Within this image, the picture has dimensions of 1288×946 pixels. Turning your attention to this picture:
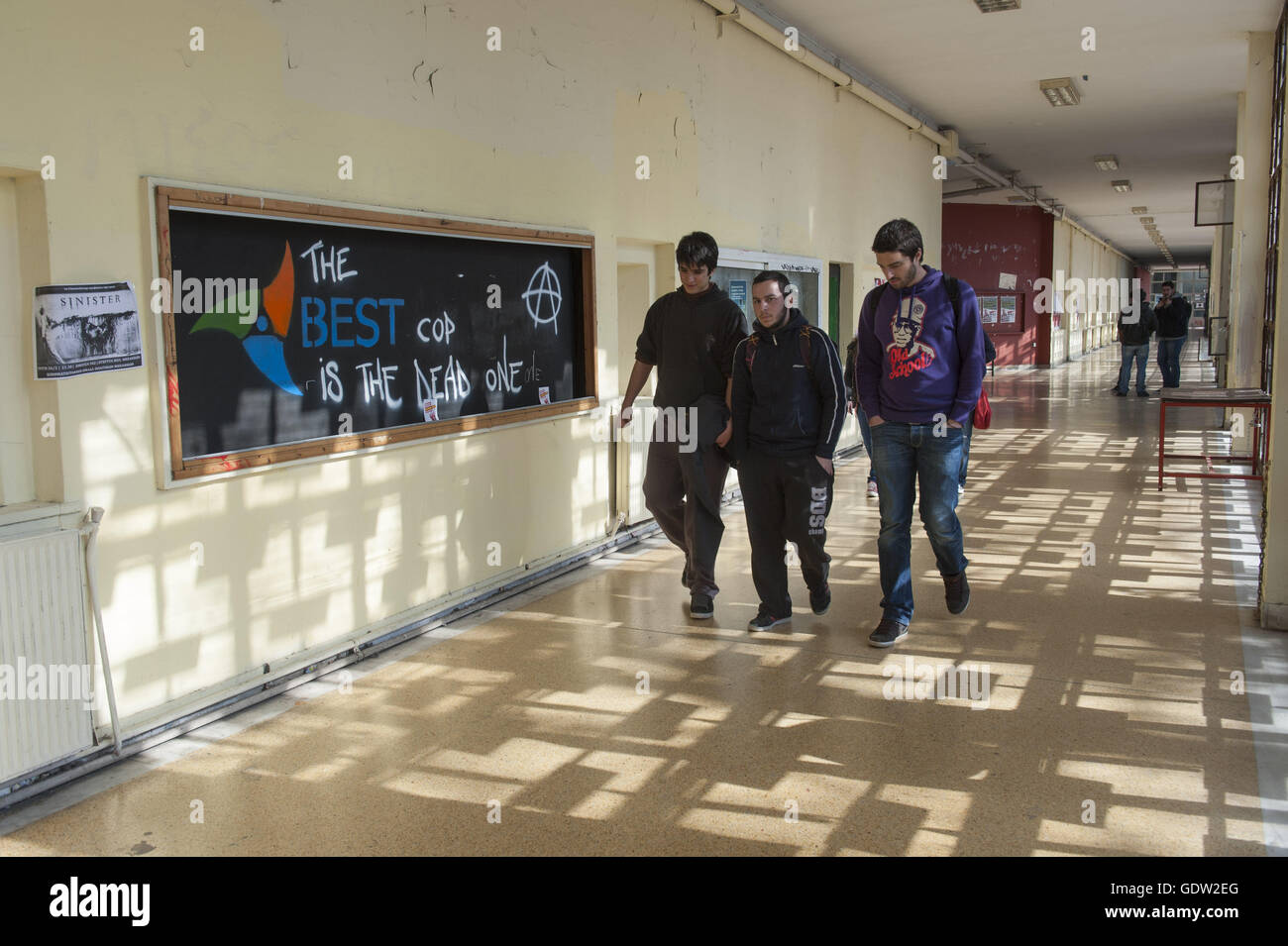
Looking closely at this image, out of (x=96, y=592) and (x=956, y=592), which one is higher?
(x=96, y=592)

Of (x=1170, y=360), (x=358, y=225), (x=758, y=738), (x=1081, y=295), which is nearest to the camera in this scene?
(x=758, y=738)

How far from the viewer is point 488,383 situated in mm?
5348

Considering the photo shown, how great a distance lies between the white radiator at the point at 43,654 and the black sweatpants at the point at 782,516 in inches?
99.7

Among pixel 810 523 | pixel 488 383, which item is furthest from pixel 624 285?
pixel 810 523

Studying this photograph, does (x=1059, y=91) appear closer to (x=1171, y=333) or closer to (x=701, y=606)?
(x=1171, y=333)

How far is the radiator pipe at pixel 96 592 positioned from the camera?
3295 mm

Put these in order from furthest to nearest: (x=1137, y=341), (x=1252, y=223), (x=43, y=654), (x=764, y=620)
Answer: (x=1137, y=341) → (x=1252, y=223) → (x=764, y=620) → (x=43, y=654)

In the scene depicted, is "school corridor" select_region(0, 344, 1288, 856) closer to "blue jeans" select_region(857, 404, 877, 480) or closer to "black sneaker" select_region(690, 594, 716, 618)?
"black sneaker" select_region(690, 594, 716, 618)

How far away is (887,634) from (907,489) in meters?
0.61

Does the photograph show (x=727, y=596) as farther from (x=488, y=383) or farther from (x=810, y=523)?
(x=488, y=383)

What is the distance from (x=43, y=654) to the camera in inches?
124

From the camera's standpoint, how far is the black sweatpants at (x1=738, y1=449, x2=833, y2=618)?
177 inches

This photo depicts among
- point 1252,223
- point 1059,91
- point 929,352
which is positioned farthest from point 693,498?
point 1059,91
